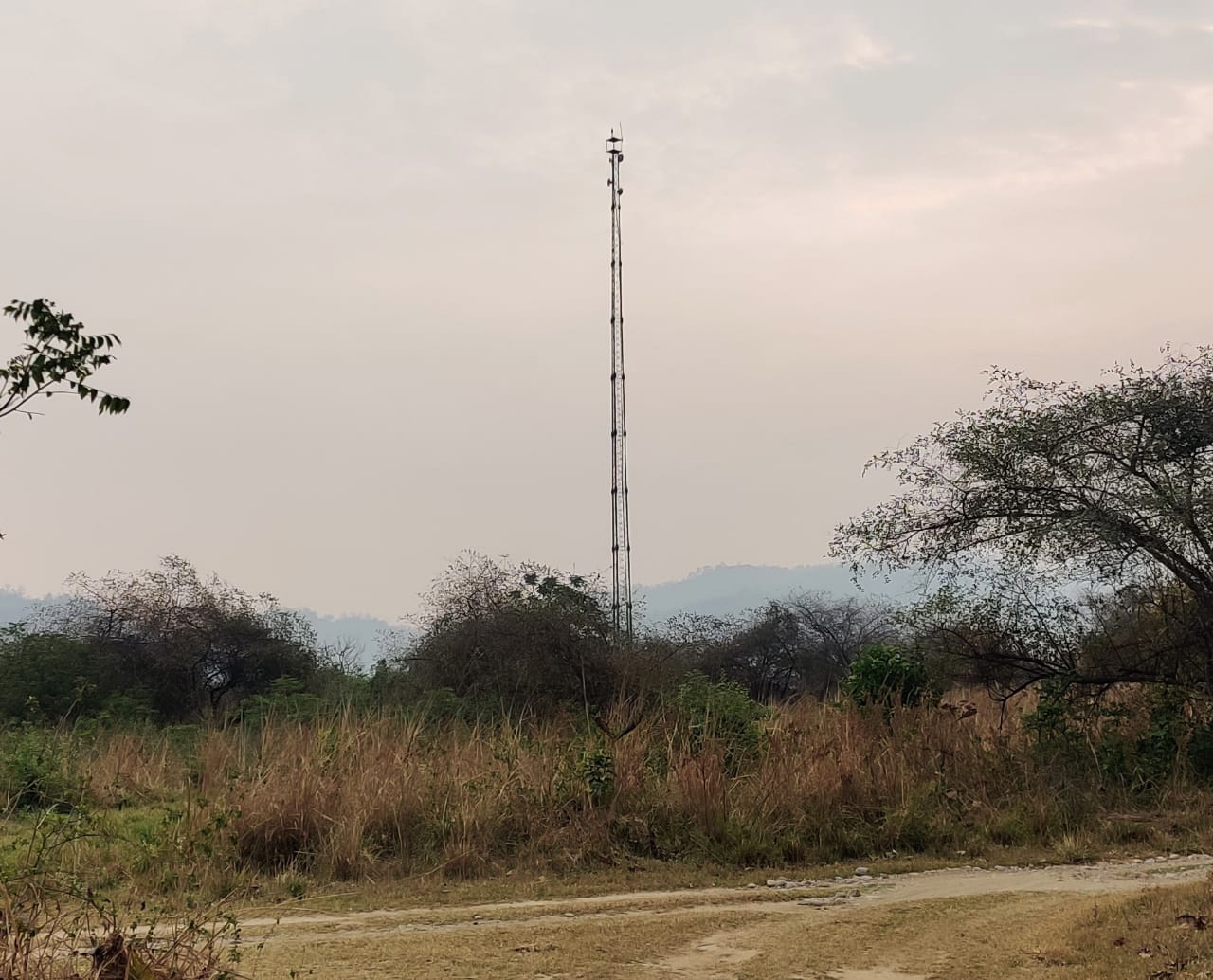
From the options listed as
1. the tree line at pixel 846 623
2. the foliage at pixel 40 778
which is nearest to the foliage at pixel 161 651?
the tree line at pixel 846 623

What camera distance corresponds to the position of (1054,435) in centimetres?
1298

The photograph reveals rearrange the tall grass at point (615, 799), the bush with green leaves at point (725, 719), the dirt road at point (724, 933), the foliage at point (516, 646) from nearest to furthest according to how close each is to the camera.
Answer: the dirt road at point (724, 933) → the tall grass at point (615, 799) → the bush with green leaves at point (725, 719) → the foliage at point (516, 646)

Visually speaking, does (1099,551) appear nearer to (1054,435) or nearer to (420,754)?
(1054,435)

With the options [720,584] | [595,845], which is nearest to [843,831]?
[595,845]

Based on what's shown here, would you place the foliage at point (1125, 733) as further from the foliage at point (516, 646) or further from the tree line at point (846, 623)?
the foliage at point (516, 646)

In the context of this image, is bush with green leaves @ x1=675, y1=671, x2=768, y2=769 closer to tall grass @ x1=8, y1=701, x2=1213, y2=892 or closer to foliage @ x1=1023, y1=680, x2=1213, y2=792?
tall grass @ x1=8, y1=701, x2=1213, y2=892

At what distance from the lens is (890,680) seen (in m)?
14.2

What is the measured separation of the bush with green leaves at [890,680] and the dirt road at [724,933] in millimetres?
4494

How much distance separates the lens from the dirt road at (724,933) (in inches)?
262

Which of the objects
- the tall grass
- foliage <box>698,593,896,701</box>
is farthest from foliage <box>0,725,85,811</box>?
foliage <box>698,593,896,701</box>

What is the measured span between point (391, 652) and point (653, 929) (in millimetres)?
16131

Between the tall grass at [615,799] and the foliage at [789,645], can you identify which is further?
the foliage at [789,645]

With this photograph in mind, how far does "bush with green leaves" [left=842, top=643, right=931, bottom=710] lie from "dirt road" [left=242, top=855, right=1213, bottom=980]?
4494mm

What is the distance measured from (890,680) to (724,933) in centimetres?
723
